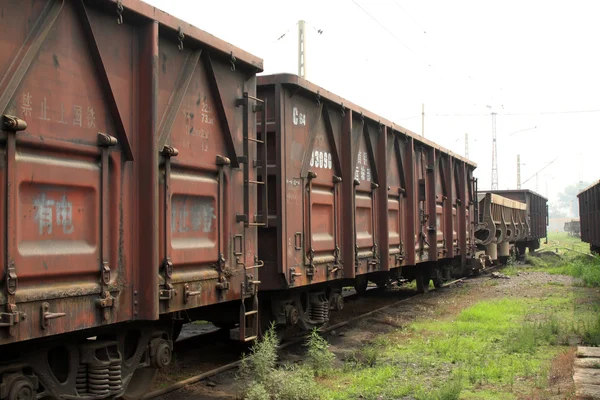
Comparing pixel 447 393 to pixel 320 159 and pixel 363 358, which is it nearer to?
pixel 363 358

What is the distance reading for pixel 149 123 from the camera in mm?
4871

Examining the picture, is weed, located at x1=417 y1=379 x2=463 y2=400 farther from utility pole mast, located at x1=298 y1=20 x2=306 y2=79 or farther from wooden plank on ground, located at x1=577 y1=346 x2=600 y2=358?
utility pole mast, located at x1=298 y1=20 x2=306 y2=79

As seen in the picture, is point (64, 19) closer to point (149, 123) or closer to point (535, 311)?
point (149, 123)

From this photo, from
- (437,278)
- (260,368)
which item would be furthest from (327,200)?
(437,278)

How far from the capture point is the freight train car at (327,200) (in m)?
7.66

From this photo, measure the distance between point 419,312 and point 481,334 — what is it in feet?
9.51

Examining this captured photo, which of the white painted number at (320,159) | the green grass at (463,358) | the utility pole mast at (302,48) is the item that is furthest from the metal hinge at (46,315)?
the utility pole mast at (302,48)

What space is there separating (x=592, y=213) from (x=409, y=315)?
16100 mm

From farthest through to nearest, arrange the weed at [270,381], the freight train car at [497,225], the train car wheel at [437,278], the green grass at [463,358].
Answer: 1. the freight train car at [497,225]
2. the train car wheel at [437,278]
3. the green grass at [463,358]
4. the weed at [270,381]

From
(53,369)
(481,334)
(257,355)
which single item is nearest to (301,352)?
(257,355)

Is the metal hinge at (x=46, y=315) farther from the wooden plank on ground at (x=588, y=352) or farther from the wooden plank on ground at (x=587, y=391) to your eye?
the wooden plank on ground at (x=588, y=352)

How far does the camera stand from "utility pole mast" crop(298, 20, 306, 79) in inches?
770

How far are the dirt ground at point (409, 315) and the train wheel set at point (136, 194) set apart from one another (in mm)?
683

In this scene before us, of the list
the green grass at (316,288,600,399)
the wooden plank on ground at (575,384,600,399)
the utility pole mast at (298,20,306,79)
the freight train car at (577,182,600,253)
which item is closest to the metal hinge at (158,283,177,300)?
the green grass at (316,288,600,399)
